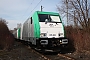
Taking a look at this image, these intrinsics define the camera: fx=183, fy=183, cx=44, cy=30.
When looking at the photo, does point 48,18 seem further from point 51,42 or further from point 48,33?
point 51,42

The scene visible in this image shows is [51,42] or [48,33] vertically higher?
[48,33]

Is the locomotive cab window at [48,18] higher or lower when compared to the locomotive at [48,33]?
higher

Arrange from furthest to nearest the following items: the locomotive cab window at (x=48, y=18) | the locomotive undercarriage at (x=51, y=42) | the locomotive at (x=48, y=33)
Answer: the locomotive cab window at (x=48, y=18) → the locomotive at (x=48, y=33) → the locomotive undercarriage at (x=51, y=42)

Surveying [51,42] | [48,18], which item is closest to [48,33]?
[51,42]

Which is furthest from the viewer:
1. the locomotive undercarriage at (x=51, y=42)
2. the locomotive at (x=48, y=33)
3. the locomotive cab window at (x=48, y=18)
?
the locomotive cab window at (x=48, y=18)

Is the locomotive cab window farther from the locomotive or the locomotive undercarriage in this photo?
the locomotive undercarriage

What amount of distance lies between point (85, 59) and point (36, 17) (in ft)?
19.1

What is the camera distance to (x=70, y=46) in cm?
1694

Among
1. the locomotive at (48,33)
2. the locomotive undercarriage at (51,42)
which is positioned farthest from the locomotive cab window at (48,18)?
the locomotive undercarriage at (51,42)

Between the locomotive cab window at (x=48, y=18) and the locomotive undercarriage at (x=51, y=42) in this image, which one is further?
the locomotive cab window at (x=48, y=18)

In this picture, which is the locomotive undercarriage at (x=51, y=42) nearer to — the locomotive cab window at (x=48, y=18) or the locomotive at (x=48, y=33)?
the locomotive at (x=48, y=33)

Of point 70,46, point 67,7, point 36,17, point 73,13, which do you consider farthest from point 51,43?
point 67,7

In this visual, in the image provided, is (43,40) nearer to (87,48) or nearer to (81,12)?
(87,48)

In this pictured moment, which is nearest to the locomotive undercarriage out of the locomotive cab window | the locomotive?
the locomotive
